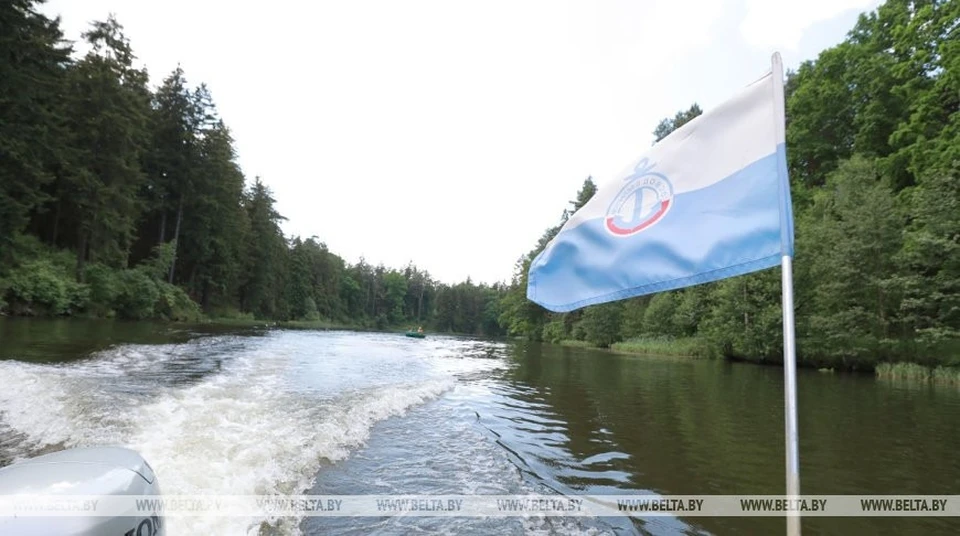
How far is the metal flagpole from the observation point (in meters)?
1.92

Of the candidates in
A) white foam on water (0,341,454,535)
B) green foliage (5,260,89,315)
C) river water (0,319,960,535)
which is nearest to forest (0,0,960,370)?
green foliage (5,260,89,315)

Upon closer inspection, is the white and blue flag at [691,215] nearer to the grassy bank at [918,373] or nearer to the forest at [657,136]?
the grassy bank at [918,373]

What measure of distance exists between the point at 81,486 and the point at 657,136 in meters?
60.8

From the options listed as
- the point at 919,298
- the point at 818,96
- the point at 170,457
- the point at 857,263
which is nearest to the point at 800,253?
the point at 857,263

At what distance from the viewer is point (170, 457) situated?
15.2 ft

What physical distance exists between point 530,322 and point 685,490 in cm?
6773

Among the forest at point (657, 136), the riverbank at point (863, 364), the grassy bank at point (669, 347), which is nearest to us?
the riverbank at point (863, 364)

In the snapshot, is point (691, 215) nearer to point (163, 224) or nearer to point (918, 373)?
point (918, 373)

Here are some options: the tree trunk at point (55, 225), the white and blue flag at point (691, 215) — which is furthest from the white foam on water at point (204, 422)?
the tree trunk at point (55, 225)

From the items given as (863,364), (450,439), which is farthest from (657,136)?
(450,439)

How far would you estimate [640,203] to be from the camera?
3010 mm

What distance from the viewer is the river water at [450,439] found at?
4.28m

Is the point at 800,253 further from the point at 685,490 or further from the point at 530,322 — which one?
the point at 530,322

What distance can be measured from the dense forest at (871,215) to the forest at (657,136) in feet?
0.30
